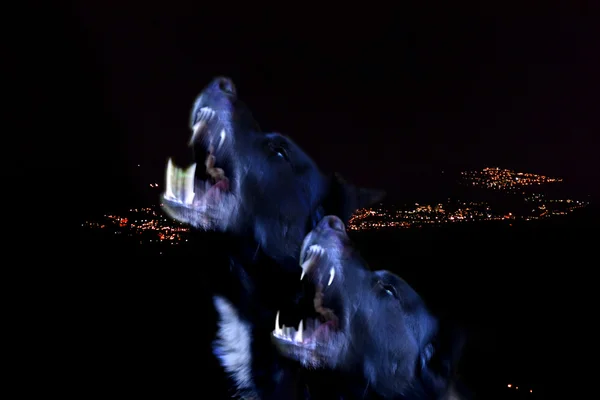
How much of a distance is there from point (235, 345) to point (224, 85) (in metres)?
1.34

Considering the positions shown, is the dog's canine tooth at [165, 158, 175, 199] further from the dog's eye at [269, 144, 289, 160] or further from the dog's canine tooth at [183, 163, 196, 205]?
the dog's eye at [269, 144, 289, 160]

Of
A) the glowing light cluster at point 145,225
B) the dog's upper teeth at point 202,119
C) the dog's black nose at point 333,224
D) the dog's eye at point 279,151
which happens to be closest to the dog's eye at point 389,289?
the dog's black nose at point 333,224

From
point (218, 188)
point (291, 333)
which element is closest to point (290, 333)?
point (291, 333)

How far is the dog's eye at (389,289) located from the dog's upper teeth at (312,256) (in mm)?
326

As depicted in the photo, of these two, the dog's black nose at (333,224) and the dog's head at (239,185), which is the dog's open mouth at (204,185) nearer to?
the dog's head at (239,185)

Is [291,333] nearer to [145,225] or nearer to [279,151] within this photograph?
[279,151]

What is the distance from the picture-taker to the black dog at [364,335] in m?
2.20

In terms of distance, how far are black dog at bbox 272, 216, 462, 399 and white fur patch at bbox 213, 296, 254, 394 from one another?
1.32ft

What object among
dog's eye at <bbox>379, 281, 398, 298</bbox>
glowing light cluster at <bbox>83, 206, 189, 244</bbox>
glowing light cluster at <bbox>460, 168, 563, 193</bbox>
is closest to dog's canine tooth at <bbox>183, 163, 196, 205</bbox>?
dog's eye at <bbox>379, 281, 398, 298</bbox>

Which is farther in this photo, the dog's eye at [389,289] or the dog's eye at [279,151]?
the dog's eye at [279,151]

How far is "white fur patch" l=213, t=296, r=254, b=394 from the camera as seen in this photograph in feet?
8.57

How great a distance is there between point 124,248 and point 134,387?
286cm

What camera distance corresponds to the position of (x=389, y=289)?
2.28 m

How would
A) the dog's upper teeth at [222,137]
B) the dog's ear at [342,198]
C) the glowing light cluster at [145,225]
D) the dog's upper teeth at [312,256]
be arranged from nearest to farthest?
the dog's upper teeth at [312,256] → the dog's upper teeth at [222,137] → the dog's ear at [342,198] → the glowing light cluster at [145,225]
